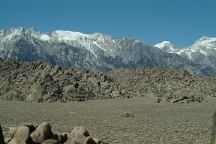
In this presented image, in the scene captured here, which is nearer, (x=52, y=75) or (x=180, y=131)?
(x=180, y=131)

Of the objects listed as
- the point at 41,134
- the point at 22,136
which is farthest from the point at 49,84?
the point at 22,136

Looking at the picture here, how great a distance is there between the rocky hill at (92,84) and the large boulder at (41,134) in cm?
4510

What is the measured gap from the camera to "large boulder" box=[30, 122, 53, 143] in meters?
23.3

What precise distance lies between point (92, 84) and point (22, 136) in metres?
61.1

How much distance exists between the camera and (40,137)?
23500 mm

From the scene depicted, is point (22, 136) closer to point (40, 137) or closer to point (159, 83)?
point (40, 137)

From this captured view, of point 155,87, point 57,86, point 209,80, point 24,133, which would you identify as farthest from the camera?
point 209,80

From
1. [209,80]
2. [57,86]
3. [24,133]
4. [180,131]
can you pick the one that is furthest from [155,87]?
[24,133]

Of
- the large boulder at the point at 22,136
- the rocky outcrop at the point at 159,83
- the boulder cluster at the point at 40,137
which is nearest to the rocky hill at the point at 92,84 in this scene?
the rocky outcrop at the point at 159,83

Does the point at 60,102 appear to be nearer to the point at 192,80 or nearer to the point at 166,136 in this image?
the point at 192,80

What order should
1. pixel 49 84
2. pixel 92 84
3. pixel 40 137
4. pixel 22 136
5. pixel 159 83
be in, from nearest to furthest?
pixel 22 136
pixel 40 137
pixel 49 84
pixel 92 84
pixel 159 83

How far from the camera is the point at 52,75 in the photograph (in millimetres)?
82062

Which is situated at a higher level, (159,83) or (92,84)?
(159,83)

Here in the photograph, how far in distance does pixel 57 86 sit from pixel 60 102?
6.79 metres
